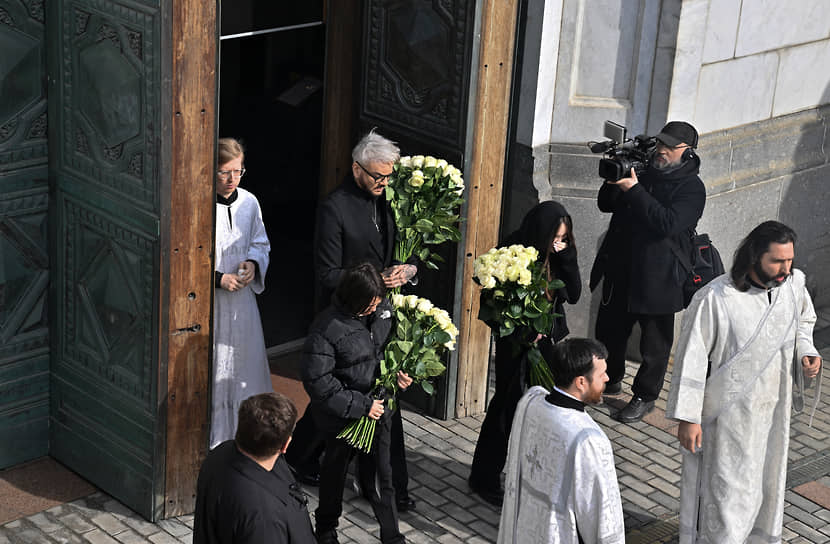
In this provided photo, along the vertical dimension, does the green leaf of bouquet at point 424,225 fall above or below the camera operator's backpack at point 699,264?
above

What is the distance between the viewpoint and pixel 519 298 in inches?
299

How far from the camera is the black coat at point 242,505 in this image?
5391 millimetres

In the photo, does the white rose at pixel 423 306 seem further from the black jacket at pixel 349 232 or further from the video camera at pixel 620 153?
the video camera at pixel 620 153

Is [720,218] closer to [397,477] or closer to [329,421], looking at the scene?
[397,477]

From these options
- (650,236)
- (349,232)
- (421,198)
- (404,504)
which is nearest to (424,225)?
(421,198)

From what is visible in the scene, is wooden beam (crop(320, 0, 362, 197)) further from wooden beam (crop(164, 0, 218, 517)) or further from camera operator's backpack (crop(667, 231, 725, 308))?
camera operator's backpack (crop(667, 231, 725, 308))

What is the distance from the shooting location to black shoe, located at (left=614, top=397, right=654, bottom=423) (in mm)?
9477

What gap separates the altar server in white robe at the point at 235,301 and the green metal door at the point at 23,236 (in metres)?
1.00

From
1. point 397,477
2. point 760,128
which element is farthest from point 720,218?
point 397,477

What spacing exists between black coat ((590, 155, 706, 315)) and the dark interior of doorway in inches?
82.6

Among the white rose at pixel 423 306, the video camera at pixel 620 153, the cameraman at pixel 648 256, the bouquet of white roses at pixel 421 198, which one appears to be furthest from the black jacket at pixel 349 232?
the cameraman at pixel 648 256

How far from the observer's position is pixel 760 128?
10.9 meters

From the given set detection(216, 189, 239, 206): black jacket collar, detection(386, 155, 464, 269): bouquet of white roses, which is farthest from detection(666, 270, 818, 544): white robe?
detection(216, 189, 239, 206): black jacket collar

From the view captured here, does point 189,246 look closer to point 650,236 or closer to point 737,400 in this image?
point 737,400
